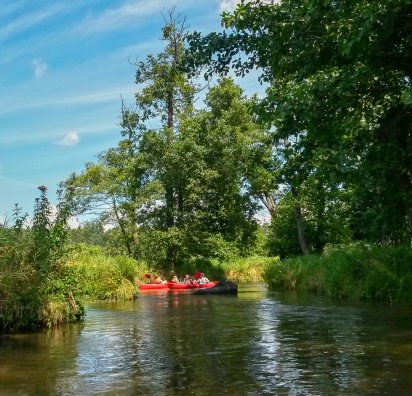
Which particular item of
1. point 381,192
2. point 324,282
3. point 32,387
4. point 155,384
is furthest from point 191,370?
point 324,282

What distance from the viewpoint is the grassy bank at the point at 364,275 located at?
17.6m

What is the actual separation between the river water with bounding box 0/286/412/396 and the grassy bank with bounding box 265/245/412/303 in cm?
181

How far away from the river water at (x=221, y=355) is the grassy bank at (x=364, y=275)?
181 centimetres

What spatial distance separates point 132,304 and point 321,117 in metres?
12.1

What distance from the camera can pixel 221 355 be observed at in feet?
32.7

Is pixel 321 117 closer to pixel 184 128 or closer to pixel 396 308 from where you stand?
pixel 396 308

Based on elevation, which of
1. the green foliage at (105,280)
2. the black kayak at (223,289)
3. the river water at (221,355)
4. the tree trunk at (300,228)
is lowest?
the river water at (221,355)

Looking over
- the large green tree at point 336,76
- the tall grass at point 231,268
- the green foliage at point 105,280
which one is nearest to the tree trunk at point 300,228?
the tall grass at point 231,268

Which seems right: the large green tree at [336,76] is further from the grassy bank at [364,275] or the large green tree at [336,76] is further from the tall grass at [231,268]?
the tall grass at [231,268]

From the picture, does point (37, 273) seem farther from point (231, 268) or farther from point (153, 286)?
point (231, 268)

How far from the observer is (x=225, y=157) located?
41.6m

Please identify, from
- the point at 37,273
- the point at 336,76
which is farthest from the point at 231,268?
the point at 336,76

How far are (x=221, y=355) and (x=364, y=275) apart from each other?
36.8 ft

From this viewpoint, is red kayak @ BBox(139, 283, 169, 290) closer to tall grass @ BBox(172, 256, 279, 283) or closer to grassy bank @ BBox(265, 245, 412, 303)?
tall grass @ BBox(172, 256, 279, 283)
